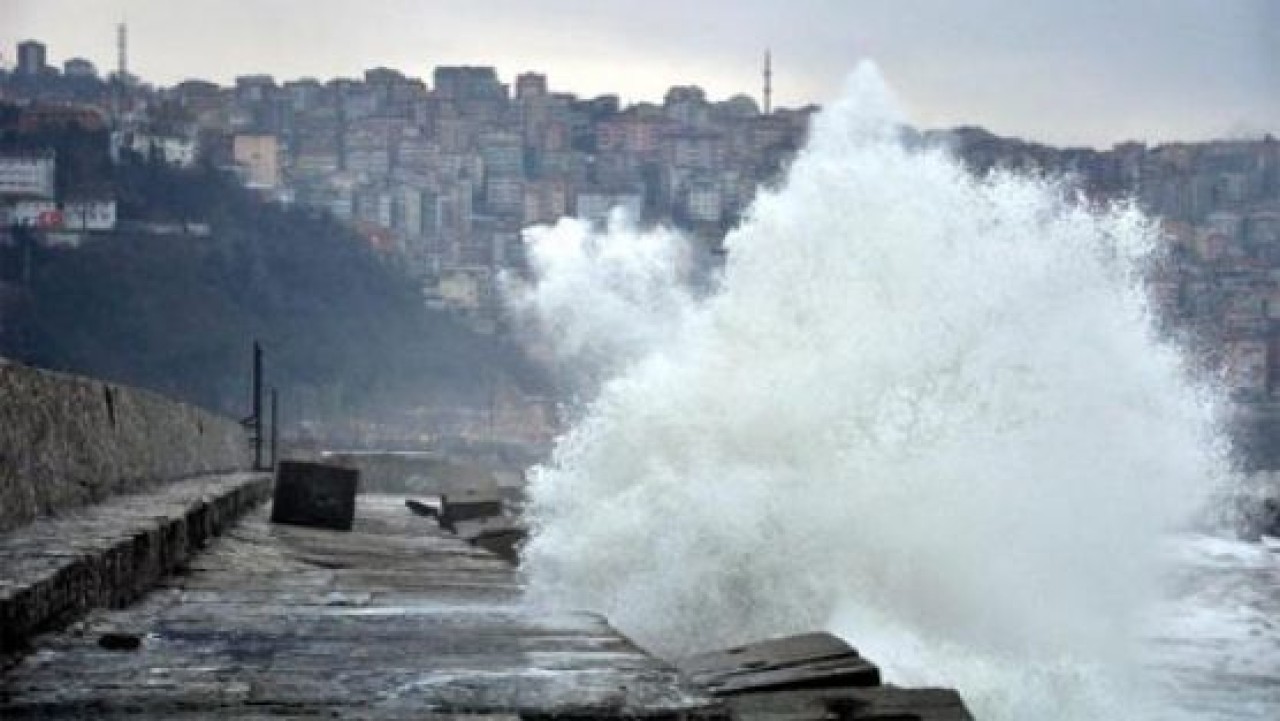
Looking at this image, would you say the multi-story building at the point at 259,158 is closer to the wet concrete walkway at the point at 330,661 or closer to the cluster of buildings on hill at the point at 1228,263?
the cluster of buildings on hill at the point at 1228,263

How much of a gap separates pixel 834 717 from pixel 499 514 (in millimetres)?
14724

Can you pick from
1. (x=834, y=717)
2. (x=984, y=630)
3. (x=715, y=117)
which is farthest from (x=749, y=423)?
(x=715, y=117)

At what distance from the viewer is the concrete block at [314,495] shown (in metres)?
11.3

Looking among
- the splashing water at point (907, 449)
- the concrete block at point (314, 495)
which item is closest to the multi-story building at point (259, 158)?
the splashing water at point (907, 449)

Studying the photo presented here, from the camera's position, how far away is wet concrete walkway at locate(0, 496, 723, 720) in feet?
11.7

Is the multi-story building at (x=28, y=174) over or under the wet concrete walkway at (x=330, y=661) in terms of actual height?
over

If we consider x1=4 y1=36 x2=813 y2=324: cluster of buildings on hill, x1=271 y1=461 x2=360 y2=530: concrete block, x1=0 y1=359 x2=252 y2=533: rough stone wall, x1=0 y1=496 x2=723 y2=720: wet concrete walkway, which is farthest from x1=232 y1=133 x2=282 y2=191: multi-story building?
x1=0 y1=496 x2=723 y2=720: wet concrete walkway

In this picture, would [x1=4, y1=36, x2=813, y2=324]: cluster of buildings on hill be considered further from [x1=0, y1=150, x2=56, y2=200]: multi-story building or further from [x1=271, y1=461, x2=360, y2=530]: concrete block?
[x1=271, y1=461, x2=360, y2=530]: concrete block

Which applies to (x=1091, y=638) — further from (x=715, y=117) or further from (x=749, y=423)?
(x=715, y=117)

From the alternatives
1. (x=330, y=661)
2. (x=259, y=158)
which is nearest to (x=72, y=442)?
(x=330, y=661)

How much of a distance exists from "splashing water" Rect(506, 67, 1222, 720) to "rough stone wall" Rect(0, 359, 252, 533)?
304 cm

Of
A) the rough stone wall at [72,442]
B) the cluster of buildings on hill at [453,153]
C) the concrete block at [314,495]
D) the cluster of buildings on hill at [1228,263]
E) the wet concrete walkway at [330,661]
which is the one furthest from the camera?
the cluster of buildings on hill at [453,153]

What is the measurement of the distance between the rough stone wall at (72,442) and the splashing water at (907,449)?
9.97ft

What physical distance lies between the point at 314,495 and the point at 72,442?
17.1 ft
